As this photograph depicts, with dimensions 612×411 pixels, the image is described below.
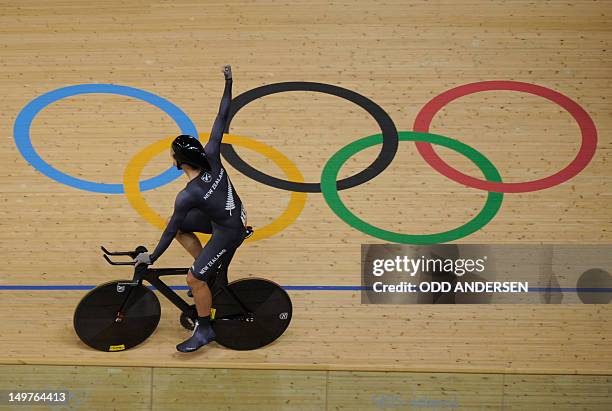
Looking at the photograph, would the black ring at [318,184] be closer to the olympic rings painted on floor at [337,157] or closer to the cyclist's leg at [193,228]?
the olympic rings painted on floor at [337,157]

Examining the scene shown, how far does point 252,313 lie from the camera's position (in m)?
5.46

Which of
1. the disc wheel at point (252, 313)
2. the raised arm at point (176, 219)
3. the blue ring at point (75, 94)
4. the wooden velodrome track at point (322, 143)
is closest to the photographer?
the raised arm at point (176, 219)

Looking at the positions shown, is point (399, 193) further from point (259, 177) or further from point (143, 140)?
point (143, 140)

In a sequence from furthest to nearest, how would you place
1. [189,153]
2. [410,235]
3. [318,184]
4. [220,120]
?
[318,184] < [410,235] < [220,120] < [189,153]

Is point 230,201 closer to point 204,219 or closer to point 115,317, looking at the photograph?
point 204,219

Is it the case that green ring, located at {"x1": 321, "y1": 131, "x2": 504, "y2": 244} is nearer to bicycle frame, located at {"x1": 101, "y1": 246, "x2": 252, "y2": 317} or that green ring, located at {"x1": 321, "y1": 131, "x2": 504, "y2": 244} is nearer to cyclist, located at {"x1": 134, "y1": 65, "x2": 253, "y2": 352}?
cyclist, located at {"x1": 134, "y1": 65, "x2": 253, "y2": 352}

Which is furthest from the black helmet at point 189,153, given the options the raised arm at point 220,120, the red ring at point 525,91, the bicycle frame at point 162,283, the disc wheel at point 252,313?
the red ring at point 525,91

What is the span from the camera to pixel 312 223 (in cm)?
621

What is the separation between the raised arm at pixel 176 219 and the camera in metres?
5.09

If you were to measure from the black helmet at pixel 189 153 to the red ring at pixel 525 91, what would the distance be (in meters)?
2.25

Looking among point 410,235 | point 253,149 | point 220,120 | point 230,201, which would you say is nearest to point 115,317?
point 230,201

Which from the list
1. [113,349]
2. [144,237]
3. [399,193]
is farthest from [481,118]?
[113,349]

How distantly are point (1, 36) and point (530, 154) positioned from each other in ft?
17.3

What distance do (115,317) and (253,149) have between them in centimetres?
201
